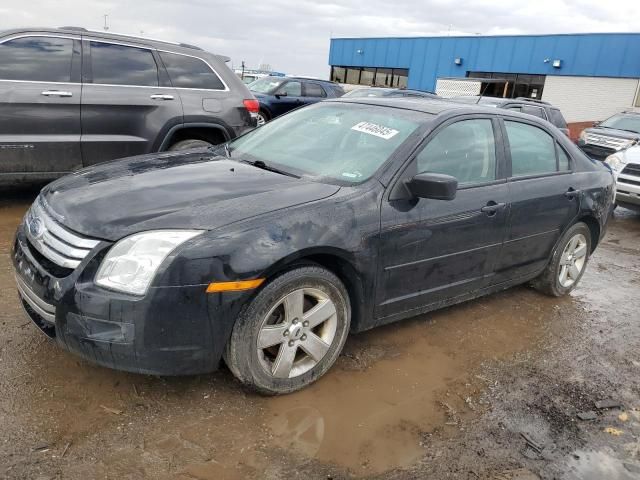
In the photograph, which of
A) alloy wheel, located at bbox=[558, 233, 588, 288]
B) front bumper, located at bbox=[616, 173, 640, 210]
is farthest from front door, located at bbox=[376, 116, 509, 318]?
front bumper, located at bbox=[616, 173, 640, 210]

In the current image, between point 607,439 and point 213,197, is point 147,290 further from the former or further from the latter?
point 607,439

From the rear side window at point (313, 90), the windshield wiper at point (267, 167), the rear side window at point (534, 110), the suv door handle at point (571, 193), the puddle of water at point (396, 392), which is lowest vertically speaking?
the puddle of water at point (396, 392)

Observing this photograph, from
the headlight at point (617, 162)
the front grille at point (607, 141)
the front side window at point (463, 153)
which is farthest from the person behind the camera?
the front grille at point (607, 141)

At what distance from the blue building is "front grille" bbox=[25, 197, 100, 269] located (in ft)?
79.4

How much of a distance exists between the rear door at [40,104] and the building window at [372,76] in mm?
35199

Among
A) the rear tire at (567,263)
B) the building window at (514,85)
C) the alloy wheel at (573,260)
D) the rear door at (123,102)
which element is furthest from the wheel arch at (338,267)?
the building window at (514,85)

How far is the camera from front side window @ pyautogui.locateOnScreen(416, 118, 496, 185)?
137 inches

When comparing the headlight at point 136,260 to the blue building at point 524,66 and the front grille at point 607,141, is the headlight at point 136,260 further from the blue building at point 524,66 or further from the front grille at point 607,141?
the blue building at point 524,66

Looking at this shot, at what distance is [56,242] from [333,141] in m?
1.82

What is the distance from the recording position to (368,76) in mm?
43312

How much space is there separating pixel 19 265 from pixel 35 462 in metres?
1.09

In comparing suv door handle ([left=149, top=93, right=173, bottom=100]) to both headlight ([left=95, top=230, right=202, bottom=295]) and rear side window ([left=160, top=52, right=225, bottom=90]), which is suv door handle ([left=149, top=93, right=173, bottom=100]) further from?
headlight ([left=95, top=230, right=202, bottom=295])

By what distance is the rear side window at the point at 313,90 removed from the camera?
14034 mm

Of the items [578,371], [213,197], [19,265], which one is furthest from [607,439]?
[19,265]
